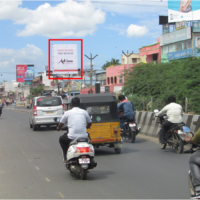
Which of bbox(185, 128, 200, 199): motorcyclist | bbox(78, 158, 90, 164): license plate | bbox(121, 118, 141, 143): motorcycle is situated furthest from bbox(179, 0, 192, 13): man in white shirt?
bbox(185, 128, 200, 199): motorcyclist

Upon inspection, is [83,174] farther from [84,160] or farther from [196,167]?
[196,167]

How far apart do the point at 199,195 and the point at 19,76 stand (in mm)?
81202

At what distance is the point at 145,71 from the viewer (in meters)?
30.6

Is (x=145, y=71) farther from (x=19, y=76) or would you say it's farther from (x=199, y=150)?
(x=19, y=76)

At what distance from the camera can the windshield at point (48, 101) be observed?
18141 millimetres

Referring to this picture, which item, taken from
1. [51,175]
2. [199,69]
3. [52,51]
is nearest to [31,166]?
[51,175]

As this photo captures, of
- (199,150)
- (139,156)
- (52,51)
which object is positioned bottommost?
(139,156)

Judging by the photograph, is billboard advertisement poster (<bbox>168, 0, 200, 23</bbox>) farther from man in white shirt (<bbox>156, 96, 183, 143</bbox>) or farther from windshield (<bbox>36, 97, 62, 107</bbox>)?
man in white shirt (<bbox>156, 96, 183, 143</bbox>)

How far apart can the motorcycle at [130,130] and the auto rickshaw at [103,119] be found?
242cm

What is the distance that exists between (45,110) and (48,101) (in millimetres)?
552

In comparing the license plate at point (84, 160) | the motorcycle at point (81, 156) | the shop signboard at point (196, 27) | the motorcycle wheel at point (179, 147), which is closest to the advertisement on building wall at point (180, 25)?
the shop signboard at point (196, 27)

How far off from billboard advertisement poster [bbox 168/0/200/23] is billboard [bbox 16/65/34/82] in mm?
47847

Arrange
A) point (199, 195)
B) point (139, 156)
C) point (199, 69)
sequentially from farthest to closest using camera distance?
point (199, 69), point (139, 156), point (199, 195)

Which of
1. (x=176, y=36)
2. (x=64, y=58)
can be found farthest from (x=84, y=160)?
(x=176, y=36)
